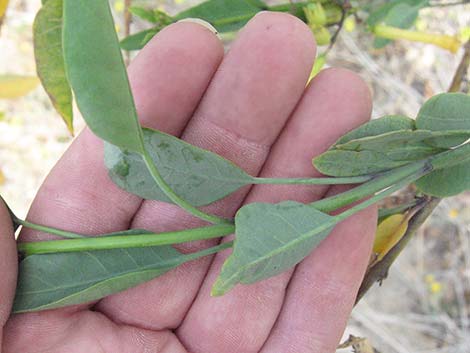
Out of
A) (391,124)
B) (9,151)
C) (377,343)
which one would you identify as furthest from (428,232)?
(9,151)

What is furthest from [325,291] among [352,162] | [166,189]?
[166,189]

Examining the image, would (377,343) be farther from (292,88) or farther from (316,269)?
(292,88)

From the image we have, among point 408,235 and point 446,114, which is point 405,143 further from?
point 408,235

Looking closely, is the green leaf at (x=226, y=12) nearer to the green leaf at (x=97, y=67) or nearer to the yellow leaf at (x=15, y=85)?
the yellow leaf at (x=15, y=85)

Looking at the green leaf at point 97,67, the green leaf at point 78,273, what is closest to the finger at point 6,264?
the green leaf at point 78,273

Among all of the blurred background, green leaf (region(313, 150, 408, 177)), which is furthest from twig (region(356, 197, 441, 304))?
the blurred background

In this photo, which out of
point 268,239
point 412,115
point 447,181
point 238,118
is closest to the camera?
point 268,239

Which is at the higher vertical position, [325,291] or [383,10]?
[383,10]
